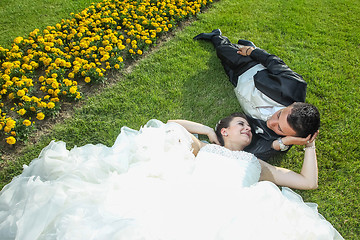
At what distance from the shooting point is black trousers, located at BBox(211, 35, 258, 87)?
439cm

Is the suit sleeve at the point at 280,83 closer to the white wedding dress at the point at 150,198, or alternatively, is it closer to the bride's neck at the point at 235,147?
the bride's neck at the point at 235,147

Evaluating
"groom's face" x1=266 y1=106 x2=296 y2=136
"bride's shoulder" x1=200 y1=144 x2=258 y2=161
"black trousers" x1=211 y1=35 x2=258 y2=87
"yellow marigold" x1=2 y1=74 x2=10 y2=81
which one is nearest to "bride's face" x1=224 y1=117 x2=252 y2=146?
"bride's shoulder" x1=200 y1=144 x2=258 y2=161

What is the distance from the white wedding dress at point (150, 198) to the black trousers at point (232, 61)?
5.60 feet

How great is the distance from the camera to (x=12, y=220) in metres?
2.30

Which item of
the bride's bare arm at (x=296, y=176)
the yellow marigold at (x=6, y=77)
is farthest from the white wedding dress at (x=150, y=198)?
the yellow marigold at (x=6, y=77)

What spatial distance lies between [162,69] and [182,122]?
149 centimetres

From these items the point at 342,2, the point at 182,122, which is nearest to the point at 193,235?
the point at 182,122

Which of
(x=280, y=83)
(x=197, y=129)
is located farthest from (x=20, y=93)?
(x=280, y=83)

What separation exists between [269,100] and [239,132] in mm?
787

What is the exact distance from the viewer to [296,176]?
328cm

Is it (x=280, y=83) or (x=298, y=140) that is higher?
(x=280, y=83)

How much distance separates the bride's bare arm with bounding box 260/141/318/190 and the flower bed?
2729 mm

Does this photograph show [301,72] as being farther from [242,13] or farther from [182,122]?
[182,122]

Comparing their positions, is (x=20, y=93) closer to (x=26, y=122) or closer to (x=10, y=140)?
(x=26, y=122)
